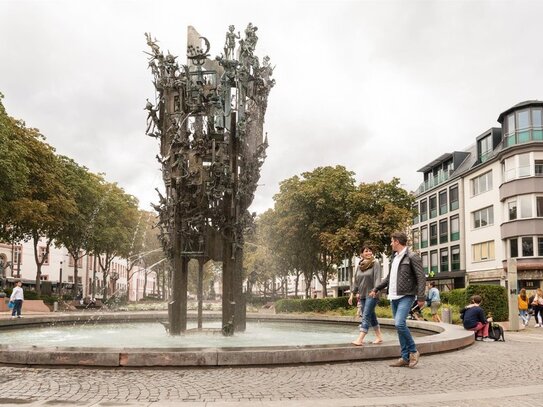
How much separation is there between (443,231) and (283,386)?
2275 inches

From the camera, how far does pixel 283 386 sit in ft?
24.8

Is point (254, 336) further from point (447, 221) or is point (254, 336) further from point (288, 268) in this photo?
point (447, 221)

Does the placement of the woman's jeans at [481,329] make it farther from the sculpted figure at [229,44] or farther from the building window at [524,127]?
the building window at [524,127]

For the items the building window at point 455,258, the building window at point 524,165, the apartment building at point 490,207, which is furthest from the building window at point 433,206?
the building window at point 524,165

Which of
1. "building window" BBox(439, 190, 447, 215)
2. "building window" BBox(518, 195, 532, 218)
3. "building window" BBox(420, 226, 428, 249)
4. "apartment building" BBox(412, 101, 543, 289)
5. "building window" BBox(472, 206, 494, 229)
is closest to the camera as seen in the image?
"apartment building" BBox(412, 101, 543, 289)

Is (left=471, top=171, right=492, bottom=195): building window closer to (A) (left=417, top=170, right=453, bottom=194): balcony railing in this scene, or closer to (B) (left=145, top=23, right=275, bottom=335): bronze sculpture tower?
(A) (left=417, top=170, right=453, bottom=194): balcony railing

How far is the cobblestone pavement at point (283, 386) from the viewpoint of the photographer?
21.6ft

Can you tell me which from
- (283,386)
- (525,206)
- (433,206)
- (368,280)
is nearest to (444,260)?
(433,206)

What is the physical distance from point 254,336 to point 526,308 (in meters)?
15.1

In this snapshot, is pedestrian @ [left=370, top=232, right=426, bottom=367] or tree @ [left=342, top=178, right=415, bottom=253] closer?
pedestrian @ [left=370, top=232, right=426, bottom=367]

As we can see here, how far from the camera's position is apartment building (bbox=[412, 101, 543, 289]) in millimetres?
45344

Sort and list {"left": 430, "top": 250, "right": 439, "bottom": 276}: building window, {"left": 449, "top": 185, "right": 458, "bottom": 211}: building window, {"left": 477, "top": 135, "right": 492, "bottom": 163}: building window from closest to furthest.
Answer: {"left": 477, "top": 135, "right": 492, "bottom": 163}: building window
{"left": 449, "top": 185, "right": 458, "bottom": 211}: building window
{"left": 430, "top": 250, "right": 439, "bottom": 276}: building window

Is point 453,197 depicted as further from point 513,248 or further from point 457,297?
point 457,297

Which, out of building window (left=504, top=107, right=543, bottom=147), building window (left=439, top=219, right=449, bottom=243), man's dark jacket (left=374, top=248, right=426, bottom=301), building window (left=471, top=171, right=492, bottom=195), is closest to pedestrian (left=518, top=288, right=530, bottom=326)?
man's dark jacket (left=374, top=248, right=426, bottom=301)
